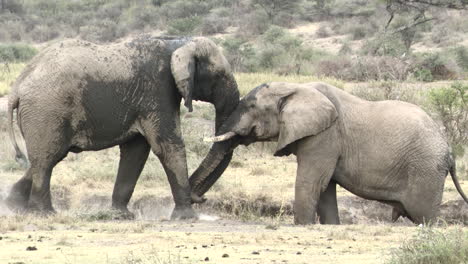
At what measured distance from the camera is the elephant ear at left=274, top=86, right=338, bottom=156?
11633 millimetres

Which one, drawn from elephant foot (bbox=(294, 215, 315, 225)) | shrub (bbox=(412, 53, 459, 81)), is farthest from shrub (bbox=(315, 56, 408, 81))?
elephant foot (bbox=(294, 215, 315, 225))

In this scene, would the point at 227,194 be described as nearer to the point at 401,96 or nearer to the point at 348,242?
the point at 348,242

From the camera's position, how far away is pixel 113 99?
11750mm

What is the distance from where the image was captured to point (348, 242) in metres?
9.16

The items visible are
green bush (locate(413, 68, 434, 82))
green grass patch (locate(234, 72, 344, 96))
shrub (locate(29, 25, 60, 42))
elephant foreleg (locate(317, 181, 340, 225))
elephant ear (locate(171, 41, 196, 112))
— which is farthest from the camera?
shrub (locate(29, 25, 60, 42))

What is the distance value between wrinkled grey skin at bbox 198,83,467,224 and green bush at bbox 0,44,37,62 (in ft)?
68.1

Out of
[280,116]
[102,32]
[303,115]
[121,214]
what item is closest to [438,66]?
[280,116]

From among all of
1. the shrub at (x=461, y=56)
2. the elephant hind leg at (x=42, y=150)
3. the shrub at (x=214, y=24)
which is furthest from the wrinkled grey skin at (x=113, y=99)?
the shrub at (x=214, y=24)

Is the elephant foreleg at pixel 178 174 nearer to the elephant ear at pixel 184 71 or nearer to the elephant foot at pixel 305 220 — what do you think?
the elephant ear at pixel 184 71

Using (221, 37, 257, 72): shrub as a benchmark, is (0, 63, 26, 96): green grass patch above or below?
above

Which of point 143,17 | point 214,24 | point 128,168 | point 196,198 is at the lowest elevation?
point 214,24

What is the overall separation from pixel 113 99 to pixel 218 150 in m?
1.44

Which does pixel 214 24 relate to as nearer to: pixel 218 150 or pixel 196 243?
pixel 218 150

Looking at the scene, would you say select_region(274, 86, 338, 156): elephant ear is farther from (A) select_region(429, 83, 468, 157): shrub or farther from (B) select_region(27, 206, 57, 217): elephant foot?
(A) select_region(429, 83, 468, 157): shrub
